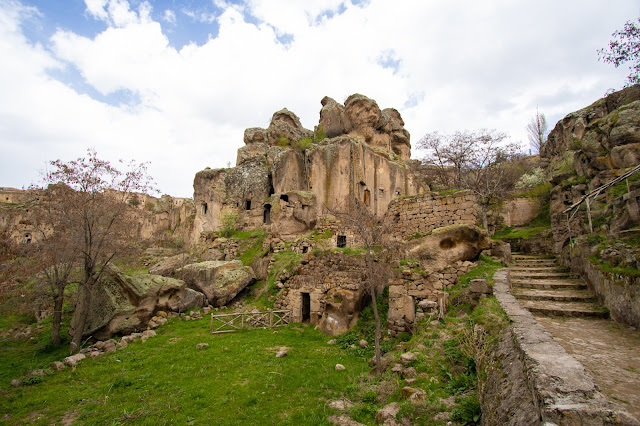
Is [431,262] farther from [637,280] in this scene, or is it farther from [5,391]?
[5,391]

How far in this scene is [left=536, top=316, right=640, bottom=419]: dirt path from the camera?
2.87 metres

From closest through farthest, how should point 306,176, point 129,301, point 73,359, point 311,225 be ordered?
1. point 73,359
2. point 129,301
3. point 311,225
4. point 306,176

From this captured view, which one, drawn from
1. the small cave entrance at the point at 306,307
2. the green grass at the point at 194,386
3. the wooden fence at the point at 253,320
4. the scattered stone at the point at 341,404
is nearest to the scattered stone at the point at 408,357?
the green grass at the point at 194,386

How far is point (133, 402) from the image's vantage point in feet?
22.1

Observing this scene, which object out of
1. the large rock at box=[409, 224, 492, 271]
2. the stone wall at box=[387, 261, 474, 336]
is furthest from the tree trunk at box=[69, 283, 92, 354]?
the large rock at box=[409, 224, 492, 271]

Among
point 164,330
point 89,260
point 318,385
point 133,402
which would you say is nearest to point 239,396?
point 318,385

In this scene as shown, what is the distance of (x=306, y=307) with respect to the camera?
43.9ft

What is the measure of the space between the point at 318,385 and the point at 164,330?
844cm

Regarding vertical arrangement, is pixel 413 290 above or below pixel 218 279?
below

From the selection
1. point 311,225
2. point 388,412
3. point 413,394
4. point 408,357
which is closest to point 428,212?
point 408,357

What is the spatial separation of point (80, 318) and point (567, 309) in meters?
14.6

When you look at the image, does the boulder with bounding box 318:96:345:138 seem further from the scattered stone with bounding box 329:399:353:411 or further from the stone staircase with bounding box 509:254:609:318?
the scattered stone with bounding box 329:399:353:411

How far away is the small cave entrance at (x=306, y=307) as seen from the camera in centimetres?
1323

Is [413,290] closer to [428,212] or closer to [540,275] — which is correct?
[428,212]
